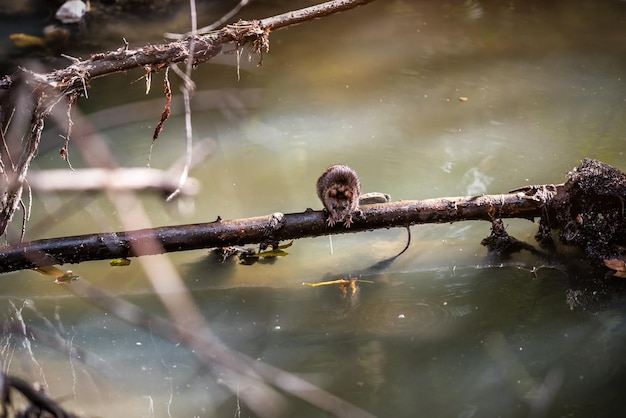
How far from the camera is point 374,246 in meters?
3.44

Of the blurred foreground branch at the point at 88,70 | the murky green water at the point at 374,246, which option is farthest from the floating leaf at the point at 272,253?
the blurred foreground branch at the point at 88,70

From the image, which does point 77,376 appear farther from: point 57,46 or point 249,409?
point 57,46

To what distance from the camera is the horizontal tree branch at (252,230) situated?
9.59 ft

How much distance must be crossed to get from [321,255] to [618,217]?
4.80ft

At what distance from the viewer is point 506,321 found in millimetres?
2859

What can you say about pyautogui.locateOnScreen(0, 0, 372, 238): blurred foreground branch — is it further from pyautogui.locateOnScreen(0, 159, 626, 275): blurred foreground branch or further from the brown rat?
the brown rat

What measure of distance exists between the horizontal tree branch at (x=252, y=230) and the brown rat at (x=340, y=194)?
0.20 feet

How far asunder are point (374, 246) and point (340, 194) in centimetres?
57

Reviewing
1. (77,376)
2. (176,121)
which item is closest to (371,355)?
(77,376)

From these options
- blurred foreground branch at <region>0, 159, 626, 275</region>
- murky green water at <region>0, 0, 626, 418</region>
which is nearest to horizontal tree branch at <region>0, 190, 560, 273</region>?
blurred foreground branch at <region>0, 159, 626, 275</region>

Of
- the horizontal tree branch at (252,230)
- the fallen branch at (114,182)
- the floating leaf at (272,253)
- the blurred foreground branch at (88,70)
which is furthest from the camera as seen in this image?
the floating leaf at (272,253)

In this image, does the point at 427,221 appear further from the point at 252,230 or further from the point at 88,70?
the point at 88,70

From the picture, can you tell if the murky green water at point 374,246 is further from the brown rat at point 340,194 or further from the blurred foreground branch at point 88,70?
the brown rat at point 340,194

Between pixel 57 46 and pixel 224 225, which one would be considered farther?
pixel 57 46
